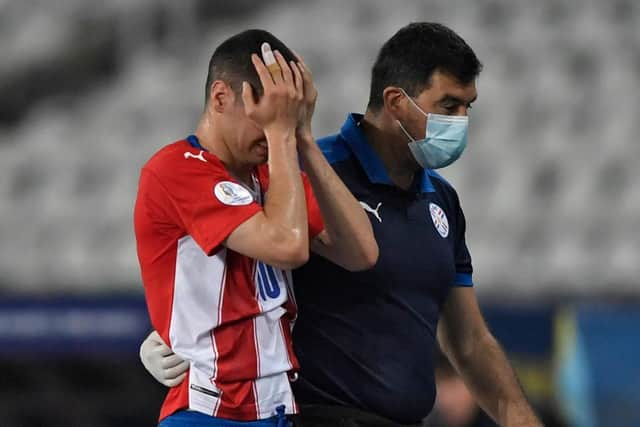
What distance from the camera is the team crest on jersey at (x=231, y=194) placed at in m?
3.15

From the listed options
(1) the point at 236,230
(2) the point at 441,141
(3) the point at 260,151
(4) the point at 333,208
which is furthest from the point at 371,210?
(1) the point at 236,230

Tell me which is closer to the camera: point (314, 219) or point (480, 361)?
point (314, 219)

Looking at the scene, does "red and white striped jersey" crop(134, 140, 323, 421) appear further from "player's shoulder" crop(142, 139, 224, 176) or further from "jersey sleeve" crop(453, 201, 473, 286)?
"jersey sleeve" crop(453, 201, 473, 286)

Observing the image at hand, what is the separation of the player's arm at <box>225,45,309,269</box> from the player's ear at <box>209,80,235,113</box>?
10 cm

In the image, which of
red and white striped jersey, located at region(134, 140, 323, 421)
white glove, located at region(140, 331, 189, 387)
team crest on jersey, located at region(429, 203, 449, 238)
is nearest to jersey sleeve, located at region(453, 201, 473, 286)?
team crest on jersey, located at region(429, 203, 449, 238)

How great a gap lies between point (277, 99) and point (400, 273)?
823mm

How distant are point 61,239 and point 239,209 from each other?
6.63 meters

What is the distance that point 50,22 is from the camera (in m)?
12.1

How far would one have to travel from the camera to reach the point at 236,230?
3.10m

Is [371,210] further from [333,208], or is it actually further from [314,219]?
[333,208]

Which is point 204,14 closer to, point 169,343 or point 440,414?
point 440,414

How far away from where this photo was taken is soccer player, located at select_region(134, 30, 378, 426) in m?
3.09

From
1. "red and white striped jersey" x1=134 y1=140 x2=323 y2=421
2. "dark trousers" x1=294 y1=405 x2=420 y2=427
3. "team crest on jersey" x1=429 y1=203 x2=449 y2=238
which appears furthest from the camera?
"team crest on jersey" x1=429 y1=203 x2=449 y2=238

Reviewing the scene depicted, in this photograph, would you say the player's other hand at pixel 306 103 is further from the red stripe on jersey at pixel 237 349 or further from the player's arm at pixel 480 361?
the player's arm at pixel 480 361
